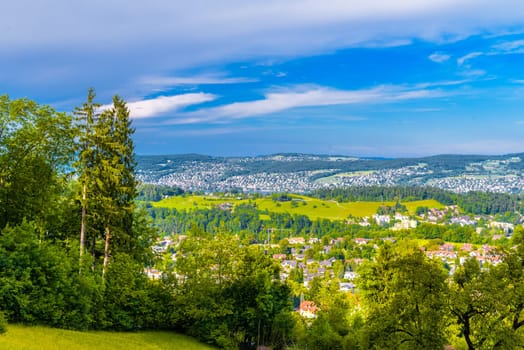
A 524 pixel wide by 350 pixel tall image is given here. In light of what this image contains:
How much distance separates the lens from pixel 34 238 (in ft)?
74.7

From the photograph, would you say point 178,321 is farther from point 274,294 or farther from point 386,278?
point 386,278

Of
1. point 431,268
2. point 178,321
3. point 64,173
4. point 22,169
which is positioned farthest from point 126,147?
point 431,268

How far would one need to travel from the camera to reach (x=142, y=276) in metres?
31.0

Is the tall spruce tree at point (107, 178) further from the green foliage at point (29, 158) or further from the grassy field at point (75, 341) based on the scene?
the grassy field at point (75, 341)

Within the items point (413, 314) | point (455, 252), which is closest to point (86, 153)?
point (413, 314)

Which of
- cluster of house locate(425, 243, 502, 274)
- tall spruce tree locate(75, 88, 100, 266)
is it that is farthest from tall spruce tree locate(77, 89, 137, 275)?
cluster of house locate(425, 243, 502, 274)

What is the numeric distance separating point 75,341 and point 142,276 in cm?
1108

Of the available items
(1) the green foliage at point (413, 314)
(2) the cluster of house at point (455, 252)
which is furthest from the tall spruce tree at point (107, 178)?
(2) the cluster of house at point (455, 252)

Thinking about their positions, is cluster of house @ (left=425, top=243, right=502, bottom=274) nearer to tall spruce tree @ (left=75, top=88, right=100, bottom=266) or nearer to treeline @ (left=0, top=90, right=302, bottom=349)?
treeline @ (left=0, top=90, right=302, bottom=349)

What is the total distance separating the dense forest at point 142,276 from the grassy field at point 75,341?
912mm

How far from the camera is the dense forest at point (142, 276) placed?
752 inches

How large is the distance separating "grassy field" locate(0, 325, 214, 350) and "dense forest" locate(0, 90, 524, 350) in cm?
91

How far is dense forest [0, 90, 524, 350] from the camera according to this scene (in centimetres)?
1909

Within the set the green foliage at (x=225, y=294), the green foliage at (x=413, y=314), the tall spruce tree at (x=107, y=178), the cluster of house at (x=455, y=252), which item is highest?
the tall spruce tree at (x=107, y=178)
